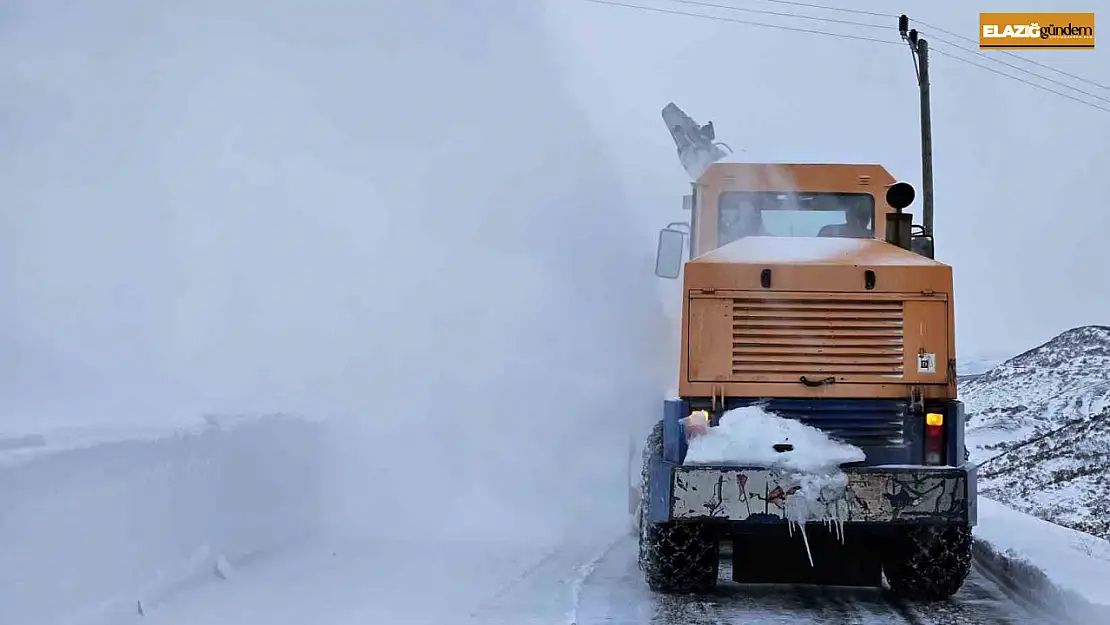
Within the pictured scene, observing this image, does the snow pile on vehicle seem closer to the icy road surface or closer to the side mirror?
the icy road surface

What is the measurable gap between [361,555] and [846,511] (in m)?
3.80

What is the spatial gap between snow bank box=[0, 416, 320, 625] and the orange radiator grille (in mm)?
3598

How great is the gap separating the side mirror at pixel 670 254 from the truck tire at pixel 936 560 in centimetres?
245

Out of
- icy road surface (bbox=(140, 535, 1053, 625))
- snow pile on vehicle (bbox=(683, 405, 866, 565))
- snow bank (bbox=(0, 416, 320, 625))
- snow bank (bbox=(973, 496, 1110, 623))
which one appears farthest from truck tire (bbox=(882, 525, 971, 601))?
snow bank (bbox=(0, 416, 320, 625))

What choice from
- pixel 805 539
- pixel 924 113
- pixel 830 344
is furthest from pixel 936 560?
pixel 924 113

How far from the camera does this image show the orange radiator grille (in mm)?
7086

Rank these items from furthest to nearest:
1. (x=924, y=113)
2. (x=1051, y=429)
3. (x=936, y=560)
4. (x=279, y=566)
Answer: (x=1051, y=429), (x=924, y=113), (x=279, y=566), (x=936, y=560)

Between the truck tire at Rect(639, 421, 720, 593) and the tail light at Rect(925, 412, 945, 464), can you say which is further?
the truck tire at Rect(639, 421, 720, 593)

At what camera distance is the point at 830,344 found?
7098 mm

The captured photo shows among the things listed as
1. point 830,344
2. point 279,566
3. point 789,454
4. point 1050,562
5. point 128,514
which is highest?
point 830,344

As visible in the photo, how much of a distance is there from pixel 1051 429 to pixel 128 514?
2099 cm

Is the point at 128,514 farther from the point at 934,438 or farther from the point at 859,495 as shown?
the point at 934,438

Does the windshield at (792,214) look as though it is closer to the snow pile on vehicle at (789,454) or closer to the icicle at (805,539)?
the snow pile on vehicle at (789,454)

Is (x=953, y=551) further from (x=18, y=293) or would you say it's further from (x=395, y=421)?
(x=18, y=293)
